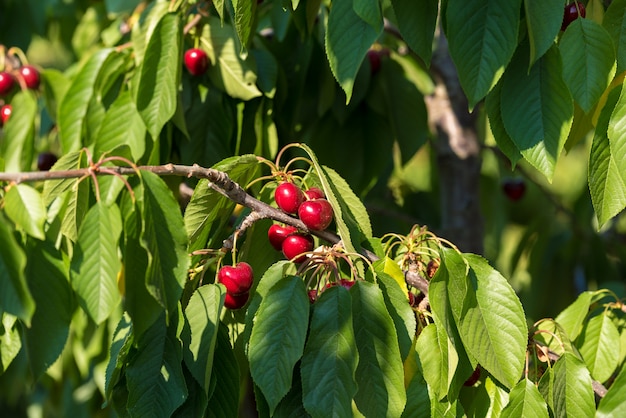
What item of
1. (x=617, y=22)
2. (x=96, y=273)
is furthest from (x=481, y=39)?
(x=96, y=273)

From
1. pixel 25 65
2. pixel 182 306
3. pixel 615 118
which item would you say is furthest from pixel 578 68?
pixel 25 65

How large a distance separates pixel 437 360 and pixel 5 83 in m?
1.28

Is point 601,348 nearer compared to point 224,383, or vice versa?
Answer: point 224,383

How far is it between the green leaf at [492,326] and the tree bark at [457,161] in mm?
1327

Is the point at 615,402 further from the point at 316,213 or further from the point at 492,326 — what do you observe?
the point at 316,213

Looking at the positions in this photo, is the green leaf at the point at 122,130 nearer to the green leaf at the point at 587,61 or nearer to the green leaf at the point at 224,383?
the green leaf at the point at 224,383

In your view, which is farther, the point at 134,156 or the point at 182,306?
the point at 134,156

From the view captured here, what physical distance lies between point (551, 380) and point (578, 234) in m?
1.77

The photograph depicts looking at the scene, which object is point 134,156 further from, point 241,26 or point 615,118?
point 615,118

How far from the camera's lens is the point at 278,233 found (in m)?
1.36

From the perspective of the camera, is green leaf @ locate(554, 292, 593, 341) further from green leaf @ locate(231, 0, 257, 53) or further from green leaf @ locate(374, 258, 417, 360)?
green leaf @ locate(231, 0, 257, 53)

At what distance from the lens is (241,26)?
1233 millimetres

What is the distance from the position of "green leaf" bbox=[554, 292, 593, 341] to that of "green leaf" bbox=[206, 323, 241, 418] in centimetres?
63

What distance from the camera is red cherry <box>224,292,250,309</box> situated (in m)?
1.28
